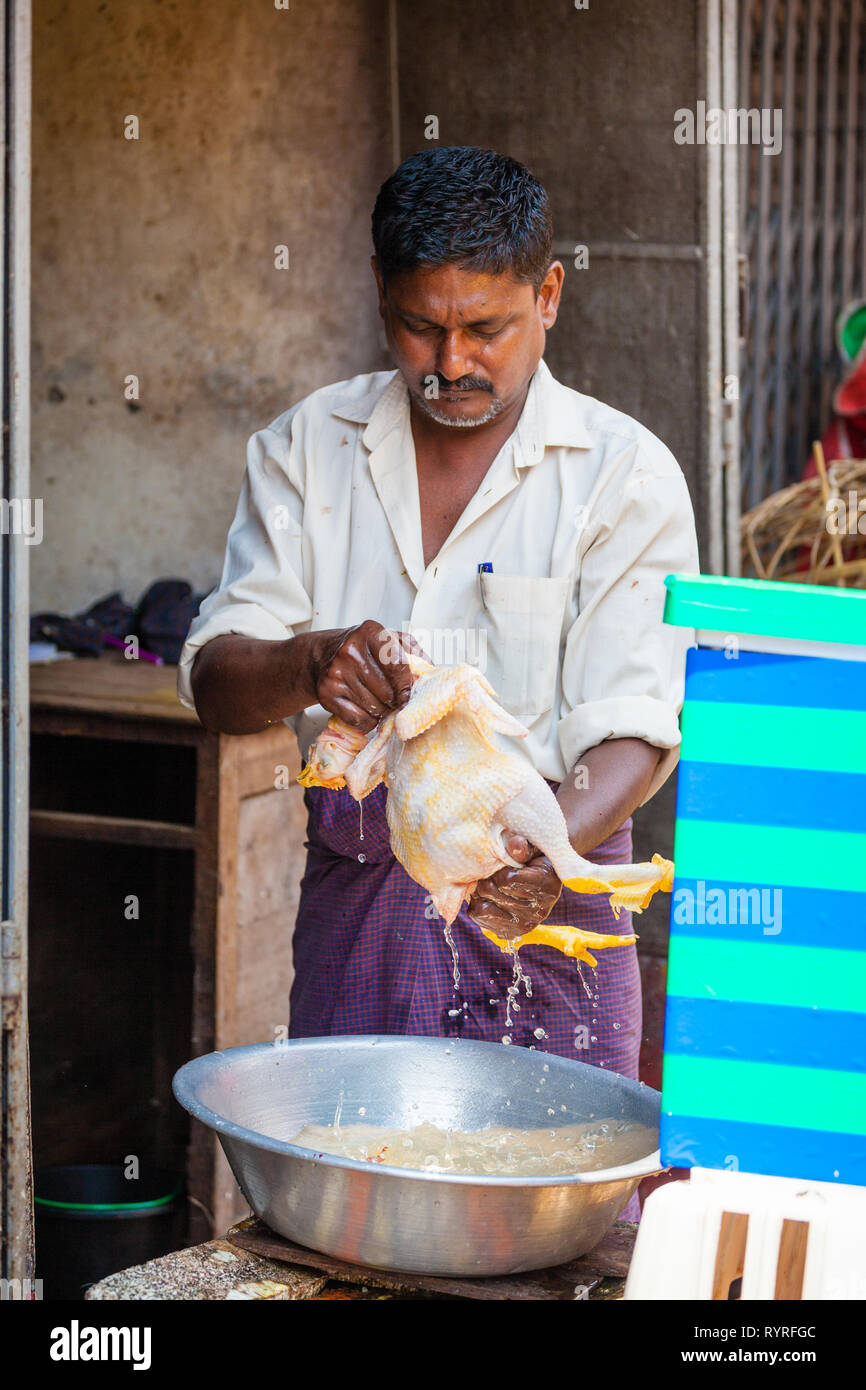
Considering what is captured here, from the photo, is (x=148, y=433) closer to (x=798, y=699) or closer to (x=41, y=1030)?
(x=41, y=1030)

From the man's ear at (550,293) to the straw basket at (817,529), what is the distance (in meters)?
1.88

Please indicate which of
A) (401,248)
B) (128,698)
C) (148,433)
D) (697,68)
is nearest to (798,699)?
(401,248)

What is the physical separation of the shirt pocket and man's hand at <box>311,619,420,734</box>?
420 millimetres

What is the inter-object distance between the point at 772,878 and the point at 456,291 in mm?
1160

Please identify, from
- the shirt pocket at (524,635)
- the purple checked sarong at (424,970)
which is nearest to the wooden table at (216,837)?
the purple checked sarong at (424,970)

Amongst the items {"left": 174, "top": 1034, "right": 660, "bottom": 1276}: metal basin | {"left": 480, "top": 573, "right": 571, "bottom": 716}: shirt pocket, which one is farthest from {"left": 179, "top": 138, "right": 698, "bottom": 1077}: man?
{"left": 174, "top": 1034, "right": 660, "bottom": 1276}: metal basin

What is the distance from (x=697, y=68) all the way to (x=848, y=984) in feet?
9.20

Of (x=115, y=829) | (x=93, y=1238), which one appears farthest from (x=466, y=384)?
(x=93, y=1238)

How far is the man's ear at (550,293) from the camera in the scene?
2.46 meters

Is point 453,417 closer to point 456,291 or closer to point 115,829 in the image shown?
point 456,291

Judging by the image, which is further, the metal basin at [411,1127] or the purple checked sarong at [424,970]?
the purple checked sarong at [424,970]

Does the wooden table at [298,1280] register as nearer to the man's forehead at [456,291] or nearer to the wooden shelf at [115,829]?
the man's forehead at [456,291]

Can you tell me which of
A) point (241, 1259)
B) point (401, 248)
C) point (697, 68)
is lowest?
point (241, 1259)
